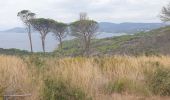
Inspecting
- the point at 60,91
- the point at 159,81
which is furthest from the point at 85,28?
the point at 60,91

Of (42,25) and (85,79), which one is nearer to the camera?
(85,79)

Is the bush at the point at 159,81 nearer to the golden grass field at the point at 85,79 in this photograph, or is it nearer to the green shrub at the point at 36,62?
the golden grass field at the point at 85,79

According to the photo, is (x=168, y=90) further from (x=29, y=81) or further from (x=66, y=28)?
(x=66, y=28)

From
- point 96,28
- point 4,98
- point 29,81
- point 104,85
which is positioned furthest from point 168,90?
point 96,28

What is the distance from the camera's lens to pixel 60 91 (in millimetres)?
6195

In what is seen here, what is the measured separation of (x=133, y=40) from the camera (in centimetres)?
6000

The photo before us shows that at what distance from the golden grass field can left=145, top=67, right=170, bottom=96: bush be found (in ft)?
0.30

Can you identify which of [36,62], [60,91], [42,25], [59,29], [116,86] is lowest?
[116,86]

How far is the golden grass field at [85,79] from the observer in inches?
262

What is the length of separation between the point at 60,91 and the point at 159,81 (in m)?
2.26

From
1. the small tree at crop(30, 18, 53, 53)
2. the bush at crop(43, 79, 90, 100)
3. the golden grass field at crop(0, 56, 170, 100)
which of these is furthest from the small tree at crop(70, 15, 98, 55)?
the bush at crop(43, 79, 90, 100)

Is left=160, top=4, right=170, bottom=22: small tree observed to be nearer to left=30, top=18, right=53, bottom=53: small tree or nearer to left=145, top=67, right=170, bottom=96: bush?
left=30, top=18, right=53, bottom=53: small tree

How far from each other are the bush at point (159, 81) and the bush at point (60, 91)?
176 centimetres

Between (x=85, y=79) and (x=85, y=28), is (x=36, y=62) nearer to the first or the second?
(x=85, y=79)
